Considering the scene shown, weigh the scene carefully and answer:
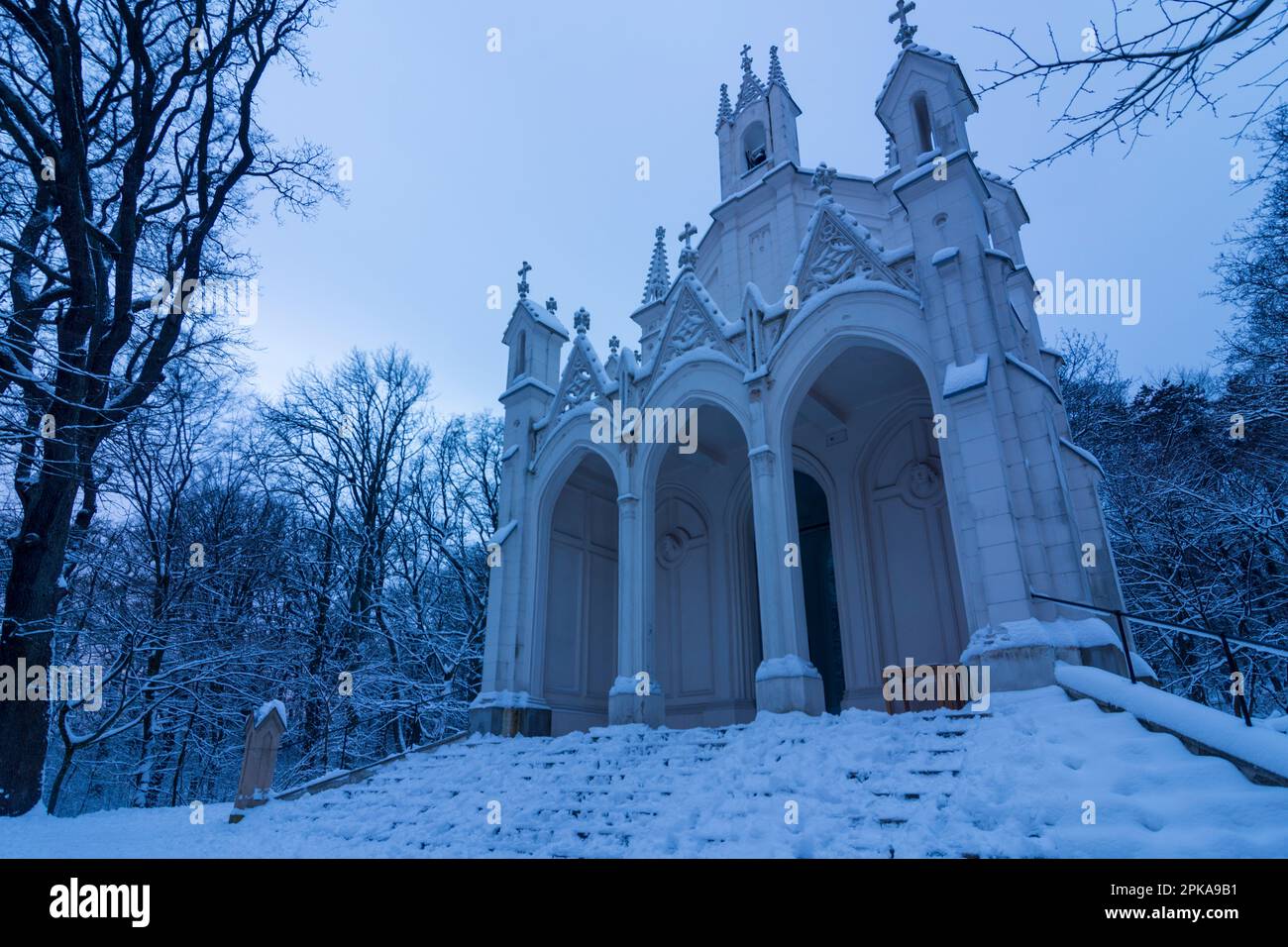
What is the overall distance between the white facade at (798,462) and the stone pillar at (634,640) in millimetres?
41

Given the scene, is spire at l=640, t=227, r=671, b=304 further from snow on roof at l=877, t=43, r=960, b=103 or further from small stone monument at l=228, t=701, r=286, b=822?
small stone monument at l=228, t=701, r=286, b=822

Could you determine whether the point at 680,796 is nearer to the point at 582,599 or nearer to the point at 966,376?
the point at 966,376

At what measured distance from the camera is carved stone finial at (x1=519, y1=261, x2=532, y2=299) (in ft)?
52.2

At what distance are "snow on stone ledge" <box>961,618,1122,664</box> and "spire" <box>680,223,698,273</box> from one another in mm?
8434

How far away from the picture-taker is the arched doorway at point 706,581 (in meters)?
14.1

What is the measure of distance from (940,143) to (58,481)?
13.1m

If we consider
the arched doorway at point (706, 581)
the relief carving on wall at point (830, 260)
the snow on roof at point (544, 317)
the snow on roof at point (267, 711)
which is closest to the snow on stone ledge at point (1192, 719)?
the relief carving on wall at point (830, 260)

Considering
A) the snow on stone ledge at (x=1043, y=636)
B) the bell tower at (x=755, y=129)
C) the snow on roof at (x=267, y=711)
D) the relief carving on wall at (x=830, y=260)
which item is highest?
the bell tower at (x=755, y=129)

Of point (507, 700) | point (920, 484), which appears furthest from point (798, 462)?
point (507, 700)

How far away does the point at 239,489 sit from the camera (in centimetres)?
1848

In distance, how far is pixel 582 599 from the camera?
14641mm

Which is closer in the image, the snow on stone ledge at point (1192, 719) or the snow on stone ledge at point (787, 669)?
the snow on stone ledge at point (1192, 719)

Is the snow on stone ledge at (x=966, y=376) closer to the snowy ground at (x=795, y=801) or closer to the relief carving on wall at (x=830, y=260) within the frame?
the relief carving on wall at (x=830, y=260)
